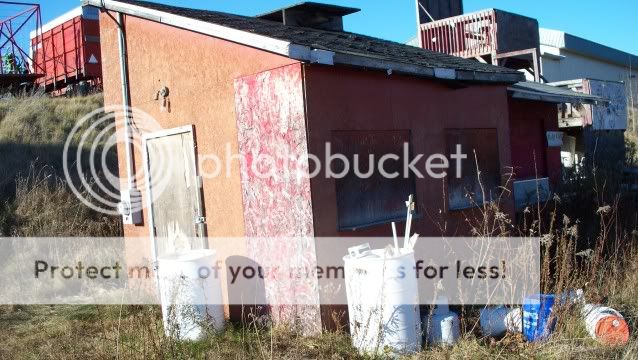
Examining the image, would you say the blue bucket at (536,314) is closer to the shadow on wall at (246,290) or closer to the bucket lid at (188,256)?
the shadow on wall at (246,290)

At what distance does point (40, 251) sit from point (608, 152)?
12123 mm

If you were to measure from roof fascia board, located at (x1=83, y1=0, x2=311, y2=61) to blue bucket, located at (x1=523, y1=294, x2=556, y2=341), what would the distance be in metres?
2.98

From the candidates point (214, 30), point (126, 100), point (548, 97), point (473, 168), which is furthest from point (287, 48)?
point (548, 97)

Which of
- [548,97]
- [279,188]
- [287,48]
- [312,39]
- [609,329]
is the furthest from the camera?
[548,97]

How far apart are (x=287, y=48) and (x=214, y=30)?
1.22 meters

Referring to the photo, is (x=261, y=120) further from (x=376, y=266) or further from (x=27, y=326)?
(x=27, y=326)

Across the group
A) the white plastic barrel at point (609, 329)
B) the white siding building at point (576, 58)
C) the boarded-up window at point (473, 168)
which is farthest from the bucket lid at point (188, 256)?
the white siding building at point (576, 58)

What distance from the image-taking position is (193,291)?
6.20 m

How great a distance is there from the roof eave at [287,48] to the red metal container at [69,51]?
13092mm

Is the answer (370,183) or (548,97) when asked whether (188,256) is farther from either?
(548,97)

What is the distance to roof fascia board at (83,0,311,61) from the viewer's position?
562 centimetres

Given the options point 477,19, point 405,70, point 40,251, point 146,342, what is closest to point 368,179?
point 405,70

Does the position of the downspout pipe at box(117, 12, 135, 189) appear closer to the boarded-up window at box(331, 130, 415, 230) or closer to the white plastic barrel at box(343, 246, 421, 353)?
the boarded-up window at box(331, 130, 415, 230)

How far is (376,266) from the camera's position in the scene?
5.30 meters
